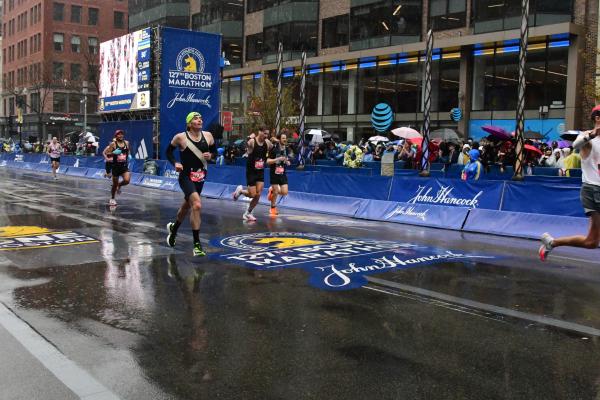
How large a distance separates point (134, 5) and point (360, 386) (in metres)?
58.4

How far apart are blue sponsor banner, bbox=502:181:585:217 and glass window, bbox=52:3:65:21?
7266cm

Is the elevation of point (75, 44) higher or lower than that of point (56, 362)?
higher

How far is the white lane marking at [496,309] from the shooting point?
17.4ft

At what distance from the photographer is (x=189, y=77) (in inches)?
1025

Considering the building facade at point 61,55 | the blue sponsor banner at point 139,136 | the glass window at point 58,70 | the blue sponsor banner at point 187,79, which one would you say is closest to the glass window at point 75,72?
the building facade at point 61,55

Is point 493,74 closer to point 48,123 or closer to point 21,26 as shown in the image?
point 48,123

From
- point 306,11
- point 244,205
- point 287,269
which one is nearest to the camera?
point 287,269

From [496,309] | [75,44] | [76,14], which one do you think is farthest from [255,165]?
[76,14]

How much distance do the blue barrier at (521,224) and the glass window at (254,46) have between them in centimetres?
3444

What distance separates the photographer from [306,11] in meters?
40.8

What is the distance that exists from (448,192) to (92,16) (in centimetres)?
7205

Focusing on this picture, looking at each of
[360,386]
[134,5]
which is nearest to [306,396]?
[360,386]

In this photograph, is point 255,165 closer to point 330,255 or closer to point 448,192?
point 448,192

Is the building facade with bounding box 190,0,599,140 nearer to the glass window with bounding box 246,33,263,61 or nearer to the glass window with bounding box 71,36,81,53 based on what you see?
the glass window with bounding box 246,33,263,61
